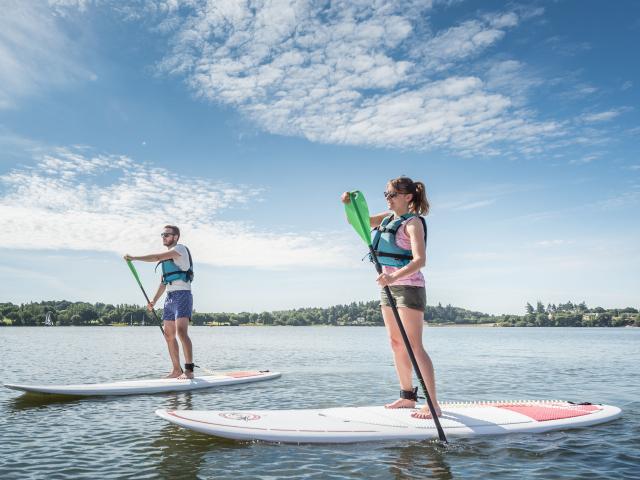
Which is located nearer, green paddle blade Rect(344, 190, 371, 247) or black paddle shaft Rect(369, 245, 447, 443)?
black paddle shaft Rect(369, 245, 447, 443)

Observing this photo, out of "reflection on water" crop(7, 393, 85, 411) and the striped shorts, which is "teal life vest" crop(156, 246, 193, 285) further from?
"reflection on water" crop(7, 393, 85, 411)

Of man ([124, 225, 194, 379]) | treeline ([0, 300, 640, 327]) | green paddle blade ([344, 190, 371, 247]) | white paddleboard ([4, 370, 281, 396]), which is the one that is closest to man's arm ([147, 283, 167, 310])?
man ([124, 225, 194, 379])

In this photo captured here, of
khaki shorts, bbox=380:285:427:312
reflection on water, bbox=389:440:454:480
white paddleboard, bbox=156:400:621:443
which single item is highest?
khaki shorts, bbox=380:285:427:312

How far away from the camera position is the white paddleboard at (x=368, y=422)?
5758 mm

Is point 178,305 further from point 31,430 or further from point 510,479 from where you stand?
point 510,479

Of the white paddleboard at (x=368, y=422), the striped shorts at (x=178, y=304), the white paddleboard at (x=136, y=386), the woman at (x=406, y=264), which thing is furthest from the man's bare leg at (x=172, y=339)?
the woman at (x=406, y=264)

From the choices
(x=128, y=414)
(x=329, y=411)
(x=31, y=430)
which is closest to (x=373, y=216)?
(x=329, y=411)

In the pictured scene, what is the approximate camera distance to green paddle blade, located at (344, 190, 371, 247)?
19.7 ft

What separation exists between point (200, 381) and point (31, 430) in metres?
4.03

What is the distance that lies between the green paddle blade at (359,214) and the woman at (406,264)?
12 centimetres

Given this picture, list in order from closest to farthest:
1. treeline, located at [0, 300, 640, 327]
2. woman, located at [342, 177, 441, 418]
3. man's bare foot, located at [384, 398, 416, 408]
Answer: woman, located at [342, 177, 441, 418]
man's bare foot, located at [384, 398, 416, 408]
treeline, located at [0, 300, 640, 327]

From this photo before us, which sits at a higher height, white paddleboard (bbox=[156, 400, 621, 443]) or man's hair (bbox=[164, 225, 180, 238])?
man's hair (bbox=[164, 225, 180, 238])

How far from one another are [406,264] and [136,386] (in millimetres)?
6470

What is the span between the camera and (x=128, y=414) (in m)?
7.86
